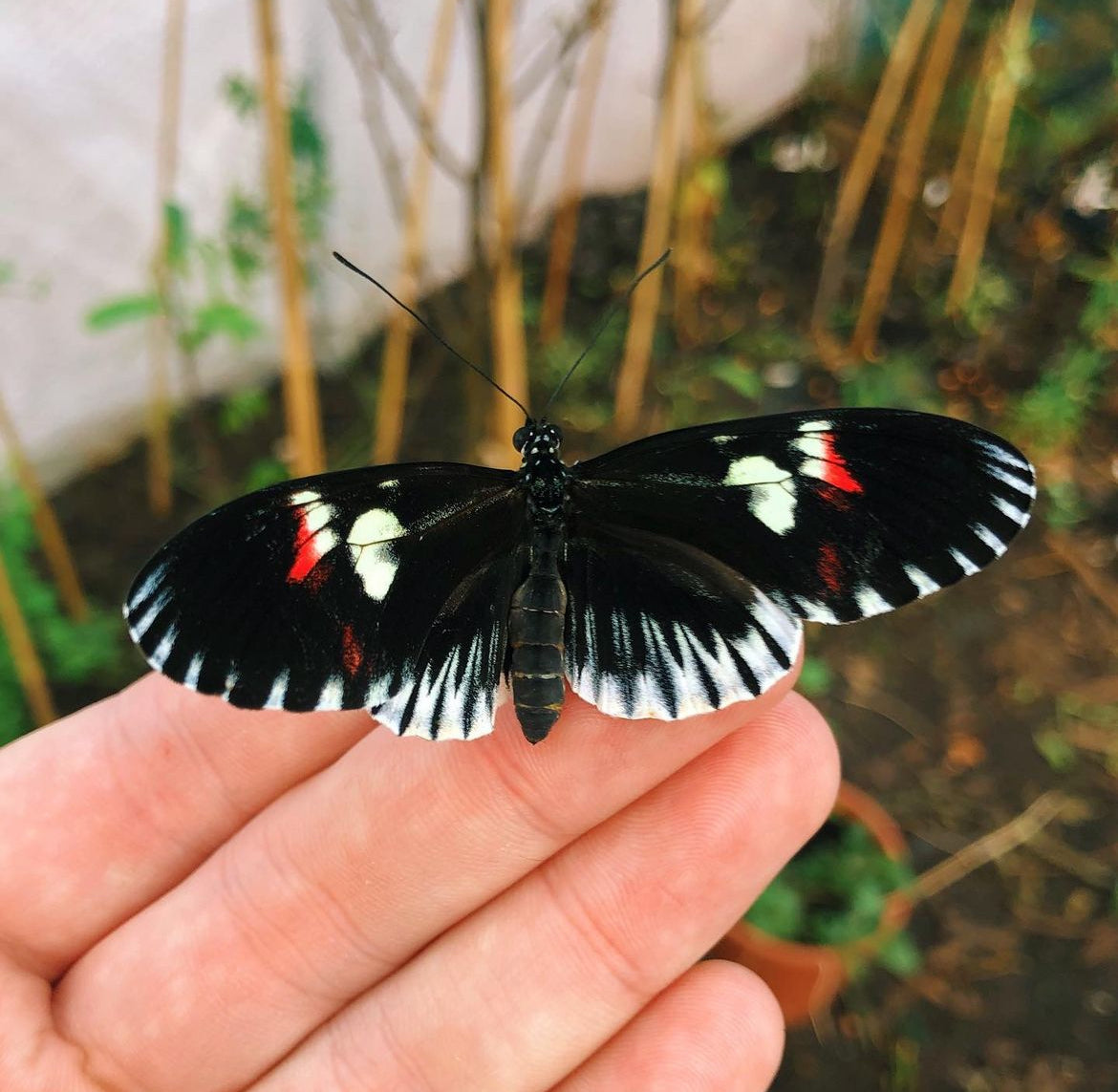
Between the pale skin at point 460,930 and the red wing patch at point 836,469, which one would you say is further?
the pale skin at point 460,930

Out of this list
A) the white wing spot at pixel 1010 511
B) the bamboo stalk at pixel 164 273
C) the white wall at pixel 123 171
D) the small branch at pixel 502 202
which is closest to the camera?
the white wing spot at pixel 1010 511

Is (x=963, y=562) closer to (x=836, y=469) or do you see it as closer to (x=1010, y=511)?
(x=1010, y=511)

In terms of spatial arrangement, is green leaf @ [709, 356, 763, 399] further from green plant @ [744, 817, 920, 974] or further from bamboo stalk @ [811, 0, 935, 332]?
green plant @ [744, 817, 920, 974]

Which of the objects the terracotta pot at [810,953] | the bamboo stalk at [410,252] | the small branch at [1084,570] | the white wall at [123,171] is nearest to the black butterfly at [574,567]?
the terracotta pot at [810,953]

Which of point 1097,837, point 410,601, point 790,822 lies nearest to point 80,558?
point 410,601

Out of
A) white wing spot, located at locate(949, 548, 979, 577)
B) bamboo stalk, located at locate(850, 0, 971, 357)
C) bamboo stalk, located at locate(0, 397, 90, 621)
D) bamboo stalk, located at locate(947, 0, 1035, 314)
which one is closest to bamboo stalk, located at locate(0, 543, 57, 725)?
bamboo stalk, located at locate(0, 397, 90, 621)

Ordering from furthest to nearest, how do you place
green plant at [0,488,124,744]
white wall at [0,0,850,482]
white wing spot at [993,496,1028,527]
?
white wall at [0,0,850,482] < green plant at [0,488,124,744] < white wing spot at [993,496,1028,527]

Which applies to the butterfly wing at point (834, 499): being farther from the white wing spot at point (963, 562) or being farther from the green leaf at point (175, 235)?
the green leaf at point (175, 235)

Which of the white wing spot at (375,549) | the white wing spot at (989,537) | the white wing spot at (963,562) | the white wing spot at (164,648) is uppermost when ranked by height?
the white wing spot at (989,537)
